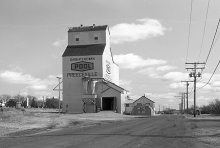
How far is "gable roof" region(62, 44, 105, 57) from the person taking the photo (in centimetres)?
6769

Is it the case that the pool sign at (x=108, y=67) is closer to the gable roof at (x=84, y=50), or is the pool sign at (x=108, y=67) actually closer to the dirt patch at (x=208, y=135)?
the gable roof at (x=84, y=50)

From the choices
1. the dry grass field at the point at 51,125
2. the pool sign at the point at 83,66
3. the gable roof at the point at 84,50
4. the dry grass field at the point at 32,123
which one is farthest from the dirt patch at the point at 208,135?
the gable roof at the point at 84,50

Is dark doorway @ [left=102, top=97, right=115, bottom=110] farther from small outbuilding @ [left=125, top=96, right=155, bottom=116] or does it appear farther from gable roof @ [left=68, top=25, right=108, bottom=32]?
gable roof @ [left=68, top=25, right=108, bottom=32]

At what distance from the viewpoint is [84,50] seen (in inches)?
2717

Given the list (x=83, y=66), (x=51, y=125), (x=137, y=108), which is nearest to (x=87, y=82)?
(x=83, y=66)

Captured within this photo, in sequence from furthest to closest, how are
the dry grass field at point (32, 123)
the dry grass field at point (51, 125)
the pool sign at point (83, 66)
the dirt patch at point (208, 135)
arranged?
the pool sign at point (83, 66), the dry grass field at point (32, 123), the dry grass field at point (51, 125), the dirt patch at point (208, 135)

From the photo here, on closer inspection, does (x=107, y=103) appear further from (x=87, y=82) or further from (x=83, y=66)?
(x=83, y=66)

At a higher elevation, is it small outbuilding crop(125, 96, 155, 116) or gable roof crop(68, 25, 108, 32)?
gable roof crop(68, 25, 108, 32)

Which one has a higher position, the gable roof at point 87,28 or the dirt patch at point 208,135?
the gable roof at point 87,28

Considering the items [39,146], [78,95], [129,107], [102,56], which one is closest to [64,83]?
[78,95]

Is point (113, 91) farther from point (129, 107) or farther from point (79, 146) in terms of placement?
point (79, 146)

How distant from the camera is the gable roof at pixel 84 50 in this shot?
222 ft

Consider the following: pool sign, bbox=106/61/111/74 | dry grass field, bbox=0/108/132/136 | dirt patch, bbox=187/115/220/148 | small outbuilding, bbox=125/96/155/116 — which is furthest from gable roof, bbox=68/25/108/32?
dirt patch, bbox=187/115/220/148

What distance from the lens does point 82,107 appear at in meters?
65.6
